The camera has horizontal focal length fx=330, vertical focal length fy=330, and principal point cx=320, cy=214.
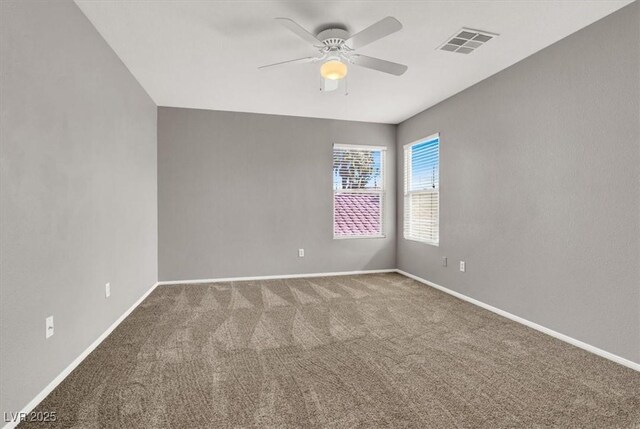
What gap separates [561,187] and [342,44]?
220cm

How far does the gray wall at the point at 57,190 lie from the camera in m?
1.67

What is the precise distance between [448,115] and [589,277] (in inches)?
99.3

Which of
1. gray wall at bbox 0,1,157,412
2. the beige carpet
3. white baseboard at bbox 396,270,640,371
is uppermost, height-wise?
gray wall at bbox 0,1,157,412

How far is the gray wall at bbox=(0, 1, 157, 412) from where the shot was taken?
5.46 ft

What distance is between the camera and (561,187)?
111 inches

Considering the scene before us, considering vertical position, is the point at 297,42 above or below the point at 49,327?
above

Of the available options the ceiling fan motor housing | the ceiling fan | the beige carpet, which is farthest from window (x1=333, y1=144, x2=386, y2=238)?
the ceiling fan motor housing

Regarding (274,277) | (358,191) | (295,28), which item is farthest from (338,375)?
(358,191)

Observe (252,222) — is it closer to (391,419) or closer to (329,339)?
(329,339)

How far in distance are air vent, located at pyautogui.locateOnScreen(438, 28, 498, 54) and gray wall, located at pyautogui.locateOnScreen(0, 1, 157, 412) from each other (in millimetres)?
2874

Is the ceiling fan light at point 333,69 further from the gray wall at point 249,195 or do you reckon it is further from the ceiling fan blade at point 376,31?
the gray wall at point 249,195

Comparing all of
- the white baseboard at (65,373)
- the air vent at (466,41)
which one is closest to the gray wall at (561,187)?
the air vent at (466,41)

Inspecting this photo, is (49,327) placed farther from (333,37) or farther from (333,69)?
(333,37)

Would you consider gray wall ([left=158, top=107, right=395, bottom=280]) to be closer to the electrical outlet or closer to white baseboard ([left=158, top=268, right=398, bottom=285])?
white baseboard ([left=158, top=268, right=398, bottom=285])
